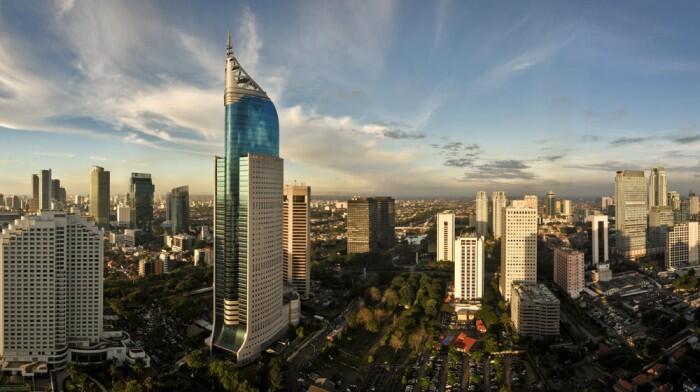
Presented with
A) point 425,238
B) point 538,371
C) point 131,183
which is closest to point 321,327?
point 538,371

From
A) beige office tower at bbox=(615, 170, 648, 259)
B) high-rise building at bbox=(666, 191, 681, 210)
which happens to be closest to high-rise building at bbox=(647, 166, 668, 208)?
high-rise building at bbox=(666, 191, 681, 210)

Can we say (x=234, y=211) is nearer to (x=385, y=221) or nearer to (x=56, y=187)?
(x=56, y=187)

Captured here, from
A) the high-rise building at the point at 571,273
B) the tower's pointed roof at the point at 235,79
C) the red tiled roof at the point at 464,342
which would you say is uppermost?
the tower's pointed roof at the point at 235,79

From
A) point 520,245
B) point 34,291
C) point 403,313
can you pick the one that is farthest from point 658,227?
point 34,291

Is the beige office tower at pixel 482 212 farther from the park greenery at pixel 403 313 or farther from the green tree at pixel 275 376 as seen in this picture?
the green tree at pixel 275 376

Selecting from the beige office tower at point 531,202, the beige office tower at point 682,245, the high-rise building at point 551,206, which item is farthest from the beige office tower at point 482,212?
the beige office tower at point 682,245

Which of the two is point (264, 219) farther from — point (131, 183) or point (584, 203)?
point (584, 203)
